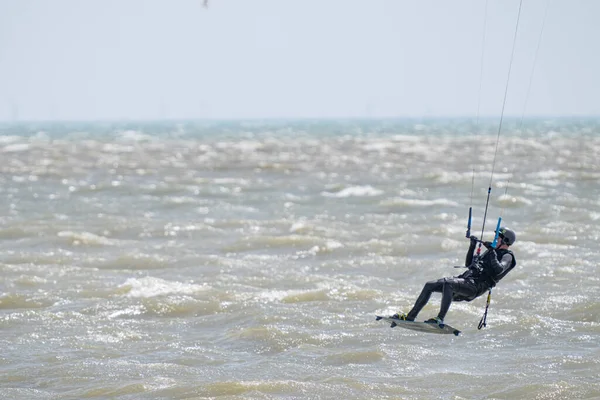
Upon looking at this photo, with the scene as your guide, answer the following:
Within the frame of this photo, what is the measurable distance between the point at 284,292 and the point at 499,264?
237 inches

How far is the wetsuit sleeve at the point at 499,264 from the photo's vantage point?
41.9ft

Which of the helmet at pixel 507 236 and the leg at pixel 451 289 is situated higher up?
the helmet at pixel 507 236

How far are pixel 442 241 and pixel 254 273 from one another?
230 inches

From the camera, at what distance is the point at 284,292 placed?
17828 mm

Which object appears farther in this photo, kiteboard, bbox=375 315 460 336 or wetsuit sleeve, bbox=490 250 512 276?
wetsuit sleeve, bbox=490 250 512 276

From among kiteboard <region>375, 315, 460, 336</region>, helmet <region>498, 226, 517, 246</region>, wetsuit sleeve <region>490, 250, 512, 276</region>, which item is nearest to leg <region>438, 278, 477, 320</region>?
kiteboard <region>375, 315, 460, 336</region>

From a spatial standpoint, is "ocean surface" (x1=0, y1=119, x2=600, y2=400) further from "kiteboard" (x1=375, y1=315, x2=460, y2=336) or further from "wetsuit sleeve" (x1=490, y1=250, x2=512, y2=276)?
"wetsuit sleeve" (x1=490, y1=250, x2=512, y2=276)

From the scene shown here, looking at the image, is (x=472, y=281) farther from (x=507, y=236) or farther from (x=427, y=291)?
(x=507, y=236)

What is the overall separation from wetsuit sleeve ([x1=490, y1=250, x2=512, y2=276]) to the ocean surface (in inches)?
56.3

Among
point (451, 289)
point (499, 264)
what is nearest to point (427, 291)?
point (451, 289)

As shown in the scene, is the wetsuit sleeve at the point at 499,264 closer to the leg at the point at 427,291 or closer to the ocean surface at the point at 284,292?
the leg at the point at 427,291

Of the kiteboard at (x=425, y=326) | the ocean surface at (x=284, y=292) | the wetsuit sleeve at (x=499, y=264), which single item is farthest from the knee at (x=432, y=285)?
the ocean surface at (x=284, y=292)

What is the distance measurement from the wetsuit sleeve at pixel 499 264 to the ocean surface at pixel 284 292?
1.43m

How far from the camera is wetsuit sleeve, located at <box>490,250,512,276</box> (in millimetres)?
12773
